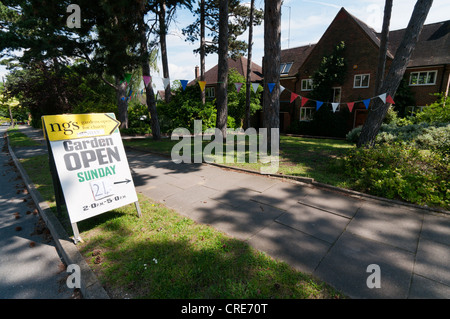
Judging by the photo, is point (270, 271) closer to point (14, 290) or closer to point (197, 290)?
point (197, 290)

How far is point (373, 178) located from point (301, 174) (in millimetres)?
1784

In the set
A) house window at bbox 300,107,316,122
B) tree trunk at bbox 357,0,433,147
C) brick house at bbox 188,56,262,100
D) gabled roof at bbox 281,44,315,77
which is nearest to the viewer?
tree trunk at bbox 357,0,433,147

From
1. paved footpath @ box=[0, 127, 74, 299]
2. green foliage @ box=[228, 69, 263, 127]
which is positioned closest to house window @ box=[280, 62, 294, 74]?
green foliage @ box=[228, 69, 263, 127]

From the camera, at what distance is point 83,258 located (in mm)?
3023

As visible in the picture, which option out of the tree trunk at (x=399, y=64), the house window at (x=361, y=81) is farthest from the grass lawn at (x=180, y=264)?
the house window at (x=361, y=81)

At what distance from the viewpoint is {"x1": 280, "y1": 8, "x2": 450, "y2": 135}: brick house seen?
55.1 feet

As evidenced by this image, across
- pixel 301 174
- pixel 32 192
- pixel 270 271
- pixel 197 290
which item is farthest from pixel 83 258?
pixel 301 174

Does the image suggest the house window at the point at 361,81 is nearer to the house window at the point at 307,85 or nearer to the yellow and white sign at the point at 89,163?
the house window at the point at 307,85

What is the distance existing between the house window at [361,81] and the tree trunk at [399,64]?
13.1 m

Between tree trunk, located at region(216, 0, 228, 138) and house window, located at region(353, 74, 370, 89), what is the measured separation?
14.5 meters

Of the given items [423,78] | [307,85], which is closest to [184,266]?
[307,85]

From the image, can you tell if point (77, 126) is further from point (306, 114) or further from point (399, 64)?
point (306, 114)

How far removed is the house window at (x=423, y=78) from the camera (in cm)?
1675

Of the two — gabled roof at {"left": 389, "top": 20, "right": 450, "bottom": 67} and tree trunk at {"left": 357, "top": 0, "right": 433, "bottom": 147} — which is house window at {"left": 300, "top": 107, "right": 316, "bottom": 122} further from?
tree trunk at {"left": 357, "top": 0, "right": 433, "bottom": 147}
